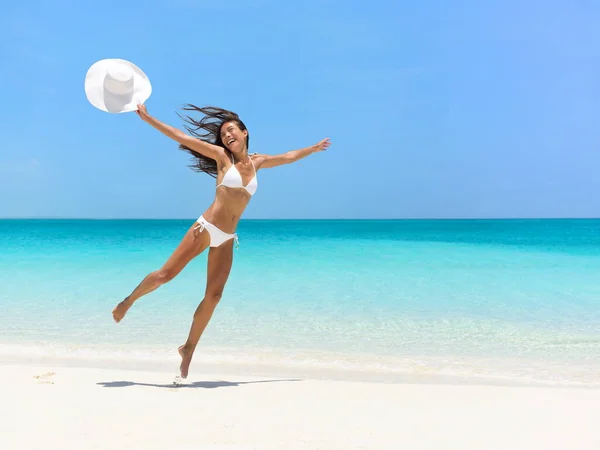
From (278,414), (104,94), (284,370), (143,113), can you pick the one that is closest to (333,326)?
(284,370)

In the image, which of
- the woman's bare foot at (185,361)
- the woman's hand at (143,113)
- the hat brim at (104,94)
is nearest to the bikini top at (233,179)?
the woman's hand at (143,113)

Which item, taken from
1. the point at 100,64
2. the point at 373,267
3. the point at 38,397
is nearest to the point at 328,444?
the point at 38,397

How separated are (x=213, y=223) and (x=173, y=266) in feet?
1.54

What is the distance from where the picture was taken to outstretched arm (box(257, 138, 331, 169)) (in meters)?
5.02

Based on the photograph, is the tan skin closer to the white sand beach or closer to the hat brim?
the hat brim

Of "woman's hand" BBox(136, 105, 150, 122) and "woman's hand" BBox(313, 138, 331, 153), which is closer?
"woman's hand" BBox(136, 105, 150, 122)

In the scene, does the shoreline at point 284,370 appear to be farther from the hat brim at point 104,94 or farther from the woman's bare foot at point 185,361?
the hat brim at point 104,94

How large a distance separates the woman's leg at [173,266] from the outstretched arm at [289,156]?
0.83 m

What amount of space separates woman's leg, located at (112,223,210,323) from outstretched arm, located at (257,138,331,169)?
83cm

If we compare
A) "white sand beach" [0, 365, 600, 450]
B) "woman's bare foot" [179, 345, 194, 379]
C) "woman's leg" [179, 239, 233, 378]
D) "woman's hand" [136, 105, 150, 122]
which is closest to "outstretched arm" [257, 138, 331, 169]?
"woman's leg" [179, 239, 233, 378]

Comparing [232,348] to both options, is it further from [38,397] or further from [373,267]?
[373,267]

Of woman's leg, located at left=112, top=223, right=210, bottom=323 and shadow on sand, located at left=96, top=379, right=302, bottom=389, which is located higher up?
woman's leg, located at left=112, top=223, right=210, bottom=323

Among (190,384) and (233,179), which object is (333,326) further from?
(233,179)

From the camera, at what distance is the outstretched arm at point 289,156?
5020 mm
